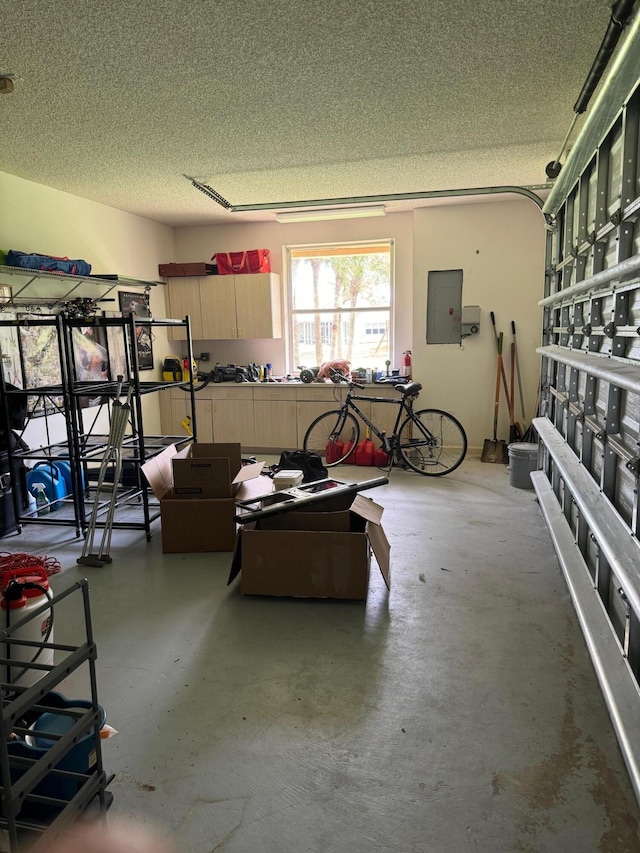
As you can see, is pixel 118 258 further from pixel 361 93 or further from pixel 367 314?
pixel 361 93

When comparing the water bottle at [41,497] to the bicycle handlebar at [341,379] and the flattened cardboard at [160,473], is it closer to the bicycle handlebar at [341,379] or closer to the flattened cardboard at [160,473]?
the flattened cardboard at [160,473]

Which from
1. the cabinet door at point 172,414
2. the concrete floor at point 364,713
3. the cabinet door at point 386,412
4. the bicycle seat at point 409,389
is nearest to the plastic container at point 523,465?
the bicycle seat at point 409,389

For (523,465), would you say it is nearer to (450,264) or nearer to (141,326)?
(450,264)

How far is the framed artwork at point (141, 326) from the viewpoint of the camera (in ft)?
18.8

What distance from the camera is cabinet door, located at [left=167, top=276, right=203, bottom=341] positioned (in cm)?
646

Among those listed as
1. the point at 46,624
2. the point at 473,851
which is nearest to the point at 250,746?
the point at 473,851

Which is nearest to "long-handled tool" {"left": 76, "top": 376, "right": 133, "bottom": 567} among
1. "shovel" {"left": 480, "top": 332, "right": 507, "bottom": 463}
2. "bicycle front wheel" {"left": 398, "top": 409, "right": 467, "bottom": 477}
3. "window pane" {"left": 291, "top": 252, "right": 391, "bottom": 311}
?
"bicycle front wheel" {"left": 398, "top": 409, "right": 467, "bottom": 477}

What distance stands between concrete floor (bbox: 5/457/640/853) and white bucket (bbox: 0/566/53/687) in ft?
1.01

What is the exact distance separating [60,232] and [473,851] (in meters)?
5.25

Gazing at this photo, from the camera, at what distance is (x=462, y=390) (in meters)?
6.04

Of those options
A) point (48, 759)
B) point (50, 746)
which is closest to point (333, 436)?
point (50, 746)

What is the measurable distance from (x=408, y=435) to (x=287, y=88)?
3646 millimetres

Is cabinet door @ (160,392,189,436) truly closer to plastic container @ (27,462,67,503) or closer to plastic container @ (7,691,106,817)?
plastic container @ (27,462,67,503)

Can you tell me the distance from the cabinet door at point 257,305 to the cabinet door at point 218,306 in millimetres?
76
